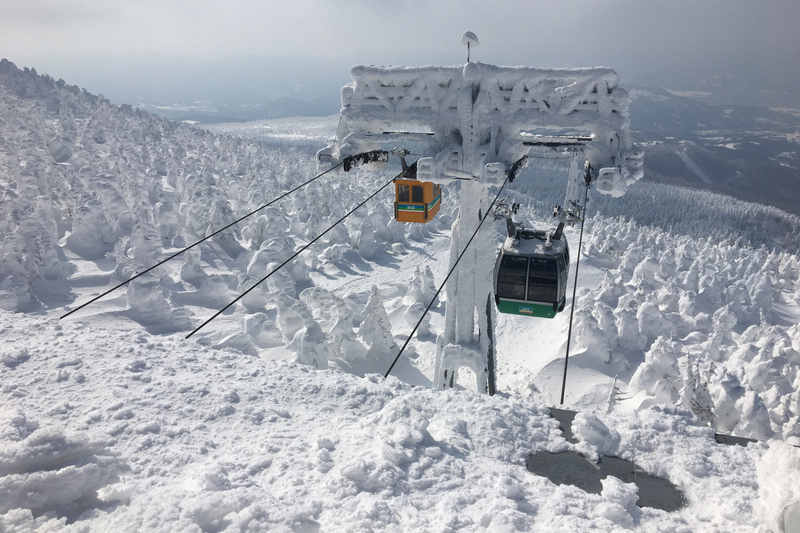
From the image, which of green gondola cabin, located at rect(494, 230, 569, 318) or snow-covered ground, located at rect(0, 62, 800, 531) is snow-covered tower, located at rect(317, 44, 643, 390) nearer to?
green gondola cabin, located at rect(494, 230, 569, 318)

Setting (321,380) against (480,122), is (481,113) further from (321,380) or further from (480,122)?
(321,380)

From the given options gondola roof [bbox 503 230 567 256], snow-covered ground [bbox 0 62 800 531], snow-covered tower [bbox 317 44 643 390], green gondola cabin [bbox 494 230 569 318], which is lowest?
snow-covered ground [bbox 0 62 800 531]

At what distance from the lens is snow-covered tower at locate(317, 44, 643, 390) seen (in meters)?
6.23

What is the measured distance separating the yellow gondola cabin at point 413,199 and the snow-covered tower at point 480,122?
74 cm

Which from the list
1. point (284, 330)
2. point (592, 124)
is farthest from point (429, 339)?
point (592, 124)

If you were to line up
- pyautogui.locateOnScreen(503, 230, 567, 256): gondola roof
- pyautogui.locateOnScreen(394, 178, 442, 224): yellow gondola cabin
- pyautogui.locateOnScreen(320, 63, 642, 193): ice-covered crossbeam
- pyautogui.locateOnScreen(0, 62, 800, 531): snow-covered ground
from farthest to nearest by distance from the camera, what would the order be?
1. pyautogui.locateOnScreen(394, 178, 442, 224): yellow gondola cabin
2. pyautogui.locateOnScreen(503, 230, 567, 256): gondola roof
3. pyautogui.locateOnScreen(320, 63, 642, 193): ice-covered crossbeam
4. pyautogui.locateOnScreen(0, 62, 800, 531): snow-covered ground

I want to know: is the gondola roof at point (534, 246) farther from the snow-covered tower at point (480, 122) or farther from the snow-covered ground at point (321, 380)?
the snow-covered ground at point (321, 380)

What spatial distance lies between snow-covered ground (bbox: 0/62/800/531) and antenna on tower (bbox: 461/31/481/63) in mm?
5499

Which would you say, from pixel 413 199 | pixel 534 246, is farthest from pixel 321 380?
pixel 413 199

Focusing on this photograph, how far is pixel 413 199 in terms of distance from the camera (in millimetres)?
8461

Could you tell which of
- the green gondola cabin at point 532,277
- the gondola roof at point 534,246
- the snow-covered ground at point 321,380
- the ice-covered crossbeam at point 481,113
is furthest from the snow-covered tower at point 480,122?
the snow-covered ground at point 321,380

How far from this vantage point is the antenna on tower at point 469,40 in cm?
693

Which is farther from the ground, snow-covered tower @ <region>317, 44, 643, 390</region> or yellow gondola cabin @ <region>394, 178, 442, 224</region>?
snow-covered tower @ <region>317, 44, 643, 390</region>

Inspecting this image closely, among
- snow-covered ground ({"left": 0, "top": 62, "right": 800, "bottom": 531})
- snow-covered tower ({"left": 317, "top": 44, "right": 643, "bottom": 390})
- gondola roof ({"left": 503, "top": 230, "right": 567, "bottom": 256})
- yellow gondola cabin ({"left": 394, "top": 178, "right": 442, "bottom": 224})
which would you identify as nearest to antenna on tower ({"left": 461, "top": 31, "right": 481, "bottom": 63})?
snow-covered tower ({"left": 317, "top": 44, "right": 643, "bottom": 390})
